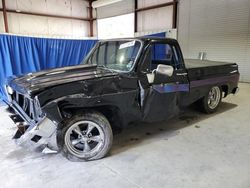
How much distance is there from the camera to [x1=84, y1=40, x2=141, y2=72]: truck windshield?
301 centimetres

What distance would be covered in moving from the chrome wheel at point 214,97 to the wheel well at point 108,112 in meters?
2.37

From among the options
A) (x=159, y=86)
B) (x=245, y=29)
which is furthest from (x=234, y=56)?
(x=159, y=86)

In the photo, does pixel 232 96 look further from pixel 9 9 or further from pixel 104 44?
pixel 9 9

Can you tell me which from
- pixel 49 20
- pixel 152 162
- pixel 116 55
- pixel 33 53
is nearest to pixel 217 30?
pixel 116 55

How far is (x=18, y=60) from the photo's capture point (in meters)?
6.29

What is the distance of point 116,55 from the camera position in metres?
3.26

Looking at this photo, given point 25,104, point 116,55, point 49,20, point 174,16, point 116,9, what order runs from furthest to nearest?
point 116,9, point 49,20, point 174,16, point 116,55, point 25,104

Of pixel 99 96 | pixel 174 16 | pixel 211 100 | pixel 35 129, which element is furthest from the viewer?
pixel 174 16

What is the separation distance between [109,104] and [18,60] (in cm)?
484

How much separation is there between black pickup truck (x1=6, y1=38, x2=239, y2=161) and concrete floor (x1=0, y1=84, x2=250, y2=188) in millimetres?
245

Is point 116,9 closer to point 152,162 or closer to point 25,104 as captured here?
point 25,104

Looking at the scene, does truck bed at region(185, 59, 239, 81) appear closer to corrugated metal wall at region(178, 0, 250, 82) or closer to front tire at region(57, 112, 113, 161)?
front tire at region(57, 112, 113, 161)

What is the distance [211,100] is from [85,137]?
3.04 meters

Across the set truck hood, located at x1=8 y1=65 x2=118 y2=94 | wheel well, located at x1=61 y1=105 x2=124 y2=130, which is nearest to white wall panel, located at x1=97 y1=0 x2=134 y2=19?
truck hood, located at x1=8 y1=65 x2=118 y2=94
